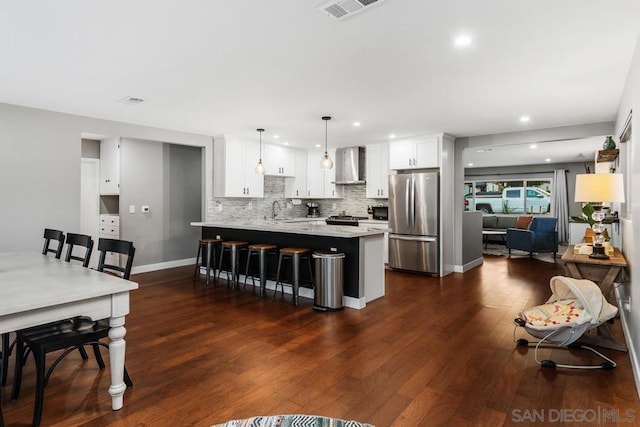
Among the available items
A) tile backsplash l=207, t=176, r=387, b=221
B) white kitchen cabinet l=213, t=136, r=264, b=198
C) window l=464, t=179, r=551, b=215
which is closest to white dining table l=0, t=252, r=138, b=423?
white kitchen cabinet l=213, t=136, r=264, b=198

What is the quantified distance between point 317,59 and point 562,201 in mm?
10916

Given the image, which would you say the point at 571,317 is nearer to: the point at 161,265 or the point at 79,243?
the point at 79,243

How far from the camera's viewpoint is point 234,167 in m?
6.67

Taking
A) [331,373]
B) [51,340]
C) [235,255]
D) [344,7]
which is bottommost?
[331,373]

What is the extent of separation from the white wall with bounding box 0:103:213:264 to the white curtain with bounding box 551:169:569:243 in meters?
11.9

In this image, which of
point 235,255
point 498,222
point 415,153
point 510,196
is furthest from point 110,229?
point 510,196

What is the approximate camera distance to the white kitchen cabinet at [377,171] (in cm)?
722

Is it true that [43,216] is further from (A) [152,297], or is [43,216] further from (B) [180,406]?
(B) [180,406]

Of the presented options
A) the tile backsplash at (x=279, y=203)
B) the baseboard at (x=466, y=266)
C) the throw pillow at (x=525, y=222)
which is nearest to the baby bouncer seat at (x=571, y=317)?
the baseboard at (x=466, y=266)

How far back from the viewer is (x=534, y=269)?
6.93 m

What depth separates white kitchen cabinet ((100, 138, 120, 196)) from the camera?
610cm

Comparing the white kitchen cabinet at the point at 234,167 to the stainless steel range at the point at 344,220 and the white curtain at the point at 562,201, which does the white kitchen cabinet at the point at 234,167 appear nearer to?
the stainless steel range at the point at 344,220

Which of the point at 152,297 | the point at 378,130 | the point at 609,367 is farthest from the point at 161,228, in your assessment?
the point at 609,367

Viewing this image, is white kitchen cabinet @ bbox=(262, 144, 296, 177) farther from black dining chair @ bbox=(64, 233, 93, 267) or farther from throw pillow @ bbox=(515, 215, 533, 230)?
throw pillow @ bbox=(515, 215, 533, 230)
